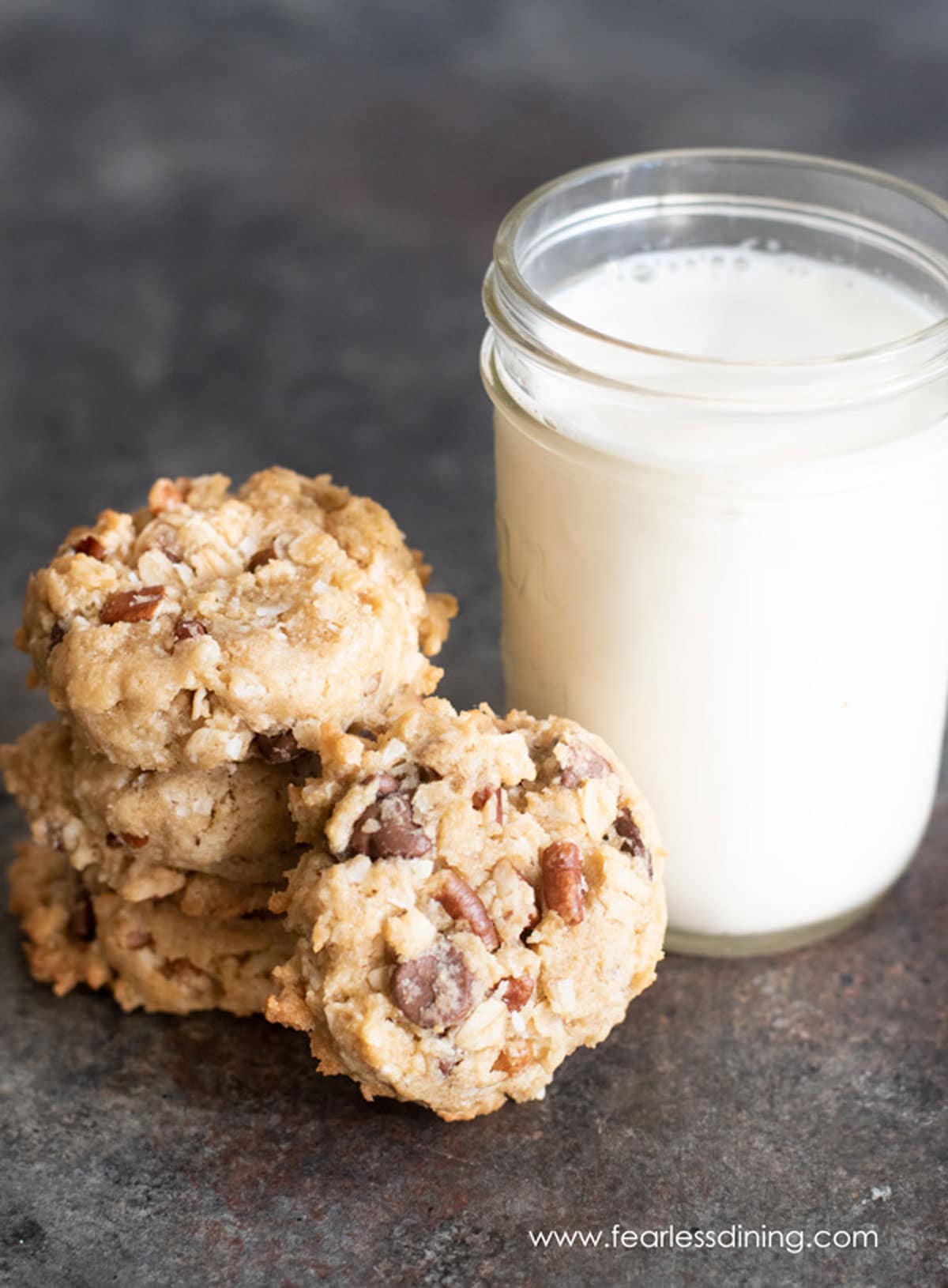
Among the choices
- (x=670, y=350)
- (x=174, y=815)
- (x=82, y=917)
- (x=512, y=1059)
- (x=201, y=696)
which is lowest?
(x=82, y=917)

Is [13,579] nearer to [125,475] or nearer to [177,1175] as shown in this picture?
[125,475]

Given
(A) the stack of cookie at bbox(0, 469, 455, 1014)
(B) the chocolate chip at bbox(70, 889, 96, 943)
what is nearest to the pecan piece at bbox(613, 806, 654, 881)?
(A) the stack of cookie at bbox(0, 469, 455, 1014)

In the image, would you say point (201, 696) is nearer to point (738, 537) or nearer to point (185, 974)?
point (185, 974)

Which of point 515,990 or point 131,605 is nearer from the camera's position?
point 515,990

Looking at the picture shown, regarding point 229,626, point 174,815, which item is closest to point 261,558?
point 229,626

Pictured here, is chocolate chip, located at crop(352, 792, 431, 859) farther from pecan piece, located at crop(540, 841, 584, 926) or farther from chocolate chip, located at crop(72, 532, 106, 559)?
chocolate chip, located at crop(72, 532, 106, 559)

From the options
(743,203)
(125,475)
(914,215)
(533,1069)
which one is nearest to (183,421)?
(125,475)
